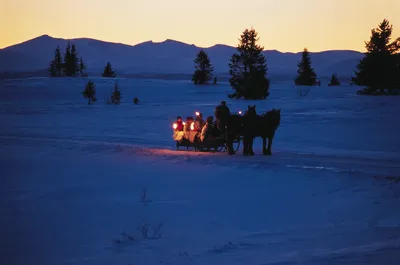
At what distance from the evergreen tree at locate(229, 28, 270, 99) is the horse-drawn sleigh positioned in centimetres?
3401

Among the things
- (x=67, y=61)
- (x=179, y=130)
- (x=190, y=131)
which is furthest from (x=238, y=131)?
(x=67, y=61)

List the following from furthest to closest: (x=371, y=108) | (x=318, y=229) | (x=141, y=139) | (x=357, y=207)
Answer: (x=371, y=108)
(x=141, y=139)
(x=357, y=207)
(x=318, y=229)

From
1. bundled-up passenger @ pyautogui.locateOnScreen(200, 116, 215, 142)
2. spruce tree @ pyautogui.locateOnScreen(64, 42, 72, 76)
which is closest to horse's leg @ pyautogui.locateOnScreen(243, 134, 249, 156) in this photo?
bundled-up passenger @ pyautogui.locateOnScreen(200, 116, 215, 142)

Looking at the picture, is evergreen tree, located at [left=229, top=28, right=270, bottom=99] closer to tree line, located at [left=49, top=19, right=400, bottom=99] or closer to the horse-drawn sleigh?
tree line, located at [left=49, top=19, right=400, bottom=99]

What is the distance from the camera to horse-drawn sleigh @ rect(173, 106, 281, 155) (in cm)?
1822

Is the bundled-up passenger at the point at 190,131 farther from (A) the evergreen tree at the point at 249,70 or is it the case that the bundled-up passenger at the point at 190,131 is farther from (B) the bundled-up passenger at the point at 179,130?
(A) the evergreen tree at the point at 249,70

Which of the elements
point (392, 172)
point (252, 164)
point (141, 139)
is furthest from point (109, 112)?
point (392, 172)

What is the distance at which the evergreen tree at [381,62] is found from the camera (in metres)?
51.4

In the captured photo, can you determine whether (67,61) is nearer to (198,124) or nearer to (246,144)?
(198,124)

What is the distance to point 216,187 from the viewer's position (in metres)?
12.8

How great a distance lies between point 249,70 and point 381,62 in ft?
Answer: 43.9

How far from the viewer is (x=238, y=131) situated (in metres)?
18.5

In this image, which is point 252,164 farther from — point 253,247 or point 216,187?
point 253,247

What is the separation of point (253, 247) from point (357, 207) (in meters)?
3.13
